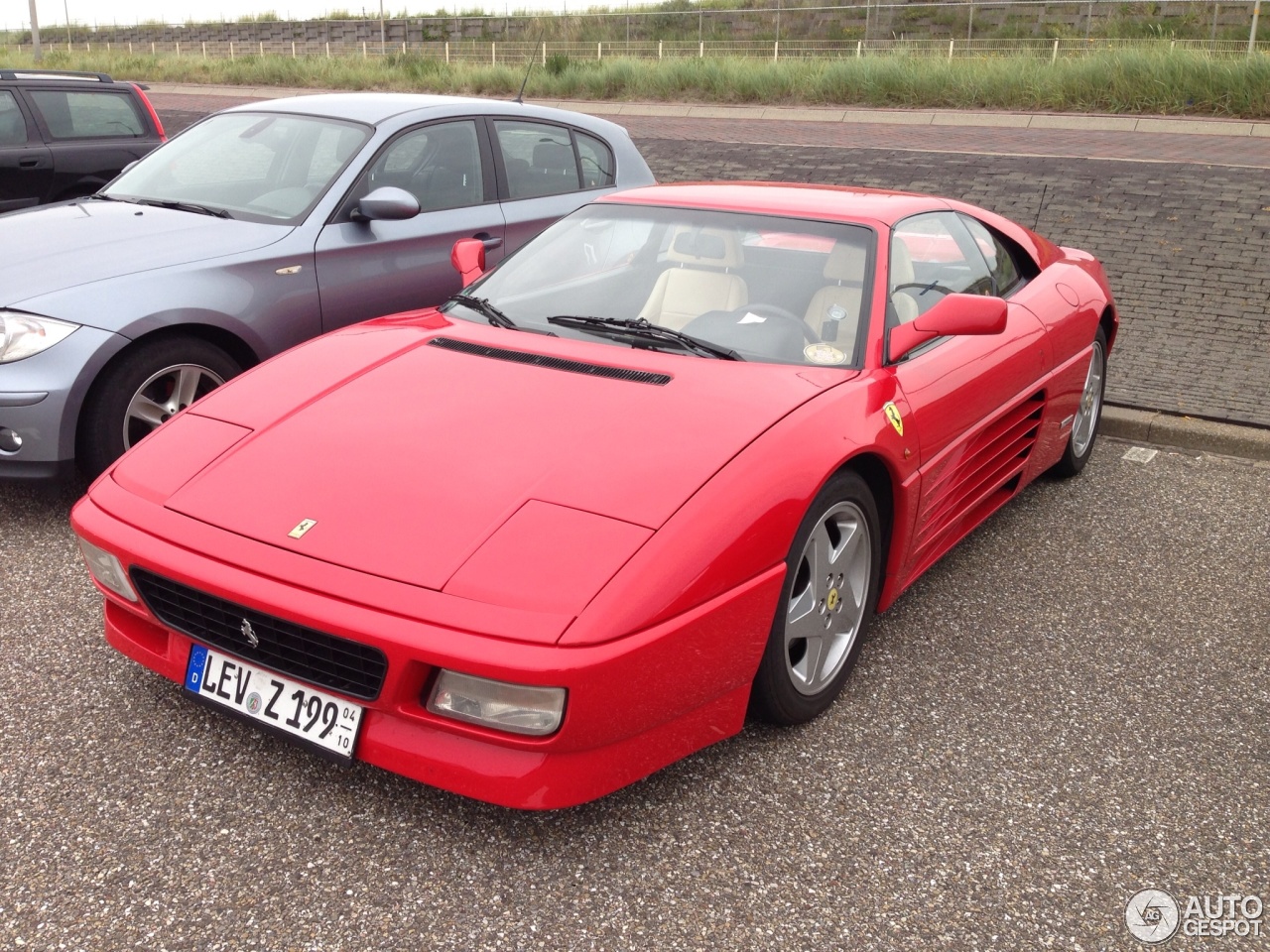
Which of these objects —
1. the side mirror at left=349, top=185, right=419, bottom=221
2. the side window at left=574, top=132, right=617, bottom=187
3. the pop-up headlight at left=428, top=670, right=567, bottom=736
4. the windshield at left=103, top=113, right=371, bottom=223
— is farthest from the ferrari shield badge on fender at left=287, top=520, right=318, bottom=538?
the side window at left=574, top=132, right=617, bottom=187

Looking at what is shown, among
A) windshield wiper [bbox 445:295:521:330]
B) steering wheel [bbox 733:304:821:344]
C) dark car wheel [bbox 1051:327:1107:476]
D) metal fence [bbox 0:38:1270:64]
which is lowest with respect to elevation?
dark car wheel [bbox 1051:327:1107:476]

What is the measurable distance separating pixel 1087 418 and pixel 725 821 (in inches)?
128

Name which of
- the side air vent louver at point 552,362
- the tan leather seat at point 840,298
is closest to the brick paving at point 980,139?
the tan leather seat at point 840,298

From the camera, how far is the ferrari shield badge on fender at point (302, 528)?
2441 mm

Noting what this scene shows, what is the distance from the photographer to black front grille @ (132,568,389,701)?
2.31m

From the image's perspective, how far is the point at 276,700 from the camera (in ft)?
8.06

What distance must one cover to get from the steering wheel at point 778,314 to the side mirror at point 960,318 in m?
0.23

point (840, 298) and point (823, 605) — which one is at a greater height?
point (840, 298)

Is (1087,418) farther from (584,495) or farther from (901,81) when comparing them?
(901,81)

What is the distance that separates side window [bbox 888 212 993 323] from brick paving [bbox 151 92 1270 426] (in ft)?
7.46

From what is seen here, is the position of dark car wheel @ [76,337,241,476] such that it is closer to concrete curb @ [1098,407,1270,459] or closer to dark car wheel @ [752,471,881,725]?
dark car wheel @ [752,471,881,725]

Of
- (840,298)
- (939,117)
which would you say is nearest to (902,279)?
(840,298)

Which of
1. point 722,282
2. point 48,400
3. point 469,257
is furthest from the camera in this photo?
point 469,257

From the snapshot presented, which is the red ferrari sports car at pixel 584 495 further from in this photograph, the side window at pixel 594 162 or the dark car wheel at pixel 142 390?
the side window at pixel 594 162
